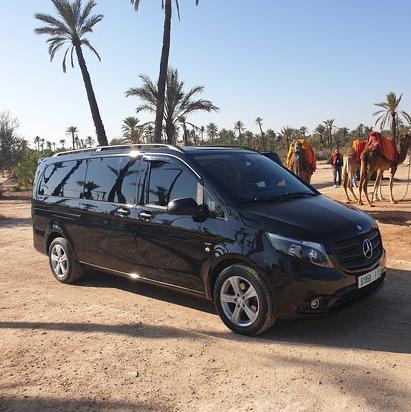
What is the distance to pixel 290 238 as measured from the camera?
15.6 feet

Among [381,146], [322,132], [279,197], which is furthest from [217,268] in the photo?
[322,132]

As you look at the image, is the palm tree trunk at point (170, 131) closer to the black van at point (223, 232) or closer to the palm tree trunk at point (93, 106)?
the palm tree trunk at point (93, 106)

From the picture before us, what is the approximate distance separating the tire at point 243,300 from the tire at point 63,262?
2974 millimetres

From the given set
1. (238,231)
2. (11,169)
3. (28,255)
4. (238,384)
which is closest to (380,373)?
(238,384)

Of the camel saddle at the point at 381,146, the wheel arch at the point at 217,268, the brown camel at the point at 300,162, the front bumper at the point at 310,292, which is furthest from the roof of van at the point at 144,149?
the camel saddle at the point at 381,146

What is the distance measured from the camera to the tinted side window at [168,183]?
5615 mm

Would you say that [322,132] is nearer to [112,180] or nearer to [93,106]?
[93,106]

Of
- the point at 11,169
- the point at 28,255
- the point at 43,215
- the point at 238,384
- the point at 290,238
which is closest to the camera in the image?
the point at 238,384

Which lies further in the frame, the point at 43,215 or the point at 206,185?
the point at 43,215

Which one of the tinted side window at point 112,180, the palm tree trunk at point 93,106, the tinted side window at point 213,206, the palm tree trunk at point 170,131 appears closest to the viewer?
the tinted side window at point 213,206

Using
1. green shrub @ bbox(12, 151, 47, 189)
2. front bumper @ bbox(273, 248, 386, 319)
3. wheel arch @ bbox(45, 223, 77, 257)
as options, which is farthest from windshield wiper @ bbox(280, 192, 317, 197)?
green shrub @ bbox(12, 151, 47, 189)

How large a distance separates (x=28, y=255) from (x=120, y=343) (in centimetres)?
565

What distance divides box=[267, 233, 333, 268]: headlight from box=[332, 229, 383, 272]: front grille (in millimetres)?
130

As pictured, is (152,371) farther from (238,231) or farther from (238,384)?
(238,231)
